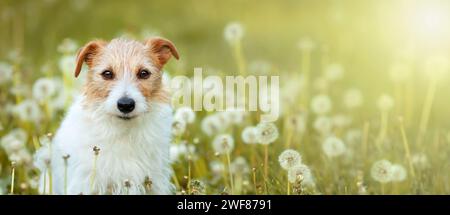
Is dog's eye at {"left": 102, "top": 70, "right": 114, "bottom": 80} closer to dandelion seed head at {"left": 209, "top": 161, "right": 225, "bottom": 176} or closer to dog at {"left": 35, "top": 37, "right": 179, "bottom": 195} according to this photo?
dog at {"left": 35, "top": 37, "right": 179, "bottom": 195}

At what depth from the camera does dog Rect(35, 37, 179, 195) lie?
15.4 ft

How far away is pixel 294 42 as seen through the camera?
390 inches

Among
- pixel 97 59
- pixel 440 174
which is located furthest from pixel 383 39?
pixel 97 59

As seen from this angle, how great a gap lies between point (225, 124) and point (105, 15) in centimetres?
410

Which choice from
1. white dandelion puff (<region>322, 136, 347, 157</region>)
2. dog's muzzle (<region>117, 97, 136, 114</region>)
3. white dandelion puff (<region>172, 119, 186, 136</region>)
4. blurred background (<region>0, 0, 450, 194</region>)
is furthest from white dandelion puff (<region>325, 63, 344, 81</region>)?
dog's muzzle (<region>117, 97, 136, 114</region>)

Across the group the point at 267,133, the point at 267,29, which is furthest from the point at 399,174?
the point at 267,29

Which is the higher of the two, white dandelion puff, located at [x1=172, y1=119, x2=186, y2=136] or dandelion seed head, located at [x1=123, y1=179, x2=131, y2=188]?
white dandelion puff, located at [x1=172, y1=119, x2=186, y2=136]

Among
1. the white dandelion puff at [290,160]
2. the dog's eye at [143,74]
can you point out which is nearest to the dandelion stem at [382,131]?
the white dandelion puff at [290,160]

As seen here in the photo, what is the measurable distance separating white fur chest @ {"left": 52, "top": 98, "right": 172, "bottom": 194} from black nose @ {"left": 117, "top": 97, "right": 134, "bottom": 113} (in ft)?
0.63

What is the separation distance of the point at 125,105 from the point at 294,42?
221 inches

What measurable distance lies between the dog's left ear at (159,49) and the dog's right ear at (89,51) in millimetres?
252

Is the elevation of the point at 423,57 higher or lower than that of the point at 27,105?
higher

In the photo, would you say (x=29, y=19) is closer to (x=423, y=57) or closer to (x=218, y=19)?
(x=218, y=19)
